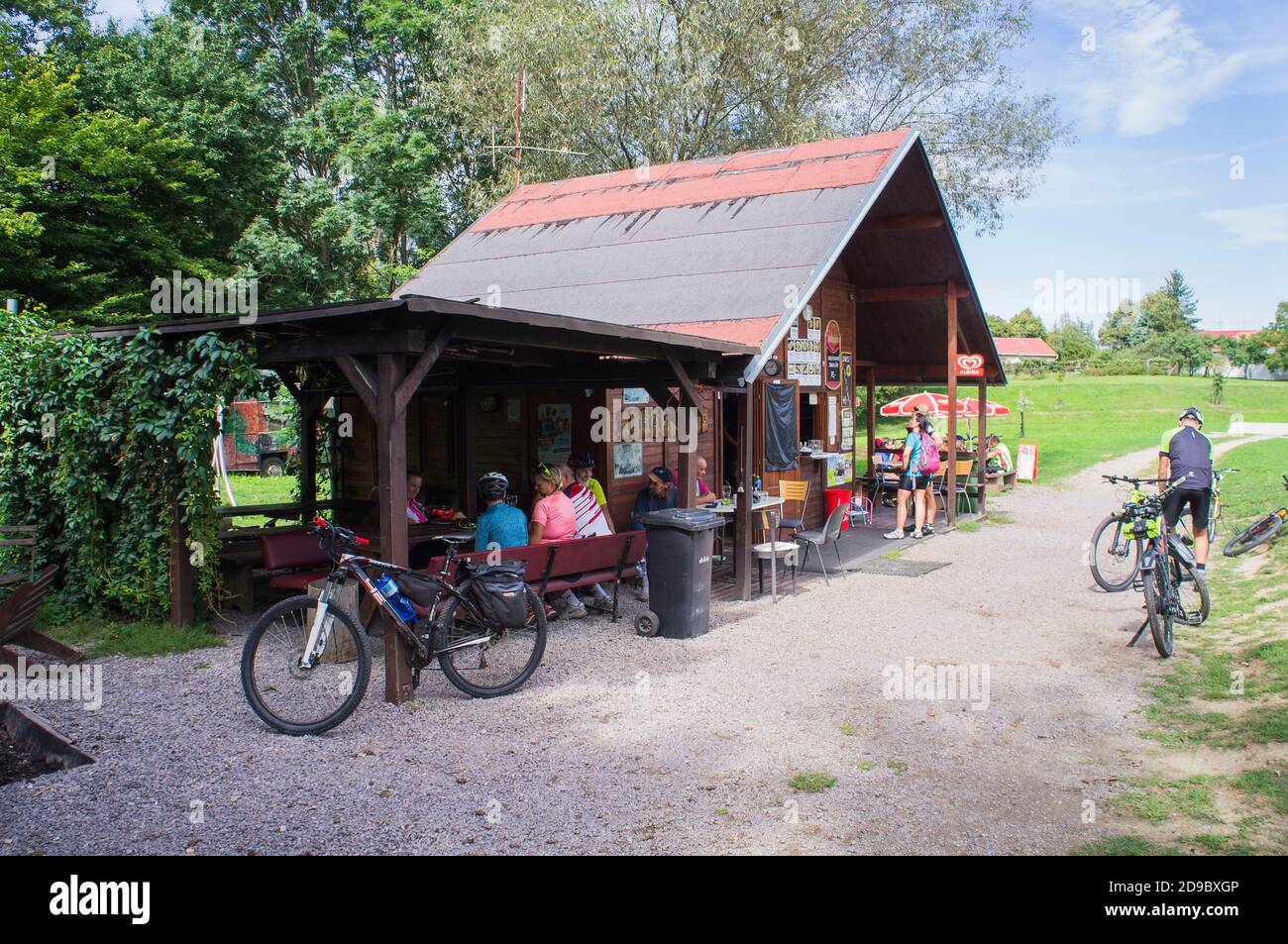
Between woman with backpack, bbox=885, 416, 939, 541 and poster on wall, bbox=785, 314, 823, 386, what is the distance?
1.69 m

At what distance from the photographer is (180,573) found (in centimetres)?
808

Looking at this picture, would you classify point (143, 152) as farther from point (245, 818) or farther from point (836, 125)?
point (245, 818)

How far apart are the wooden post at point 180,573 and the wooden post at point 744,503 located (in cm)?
499

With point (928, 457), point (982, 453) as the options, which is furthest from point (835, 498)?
point (982, 453)

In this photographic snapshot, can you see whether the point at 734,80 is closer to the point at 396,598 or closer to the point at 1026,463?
the point at 1026,463

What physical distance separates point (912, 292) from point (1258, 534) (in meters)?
6.37

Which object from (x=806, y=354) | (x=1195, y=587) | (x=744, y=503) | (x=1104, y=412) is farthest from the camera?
(x=1104, y=412)

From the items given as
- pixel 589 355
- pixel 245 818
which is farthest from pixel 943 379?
pixel 245 818

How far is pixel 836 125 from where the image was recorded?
28.3 m

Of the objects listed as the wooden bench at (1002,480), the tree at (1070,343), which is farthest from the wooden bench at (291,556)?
the tree at (1070,343)

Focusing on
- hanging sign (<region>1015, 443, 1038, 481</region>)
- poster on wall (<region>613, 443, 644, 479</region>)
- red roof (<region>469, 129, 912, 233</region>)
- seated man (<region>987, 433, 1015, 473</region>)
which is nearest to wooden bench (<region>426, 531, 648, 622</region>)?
poster on wall (<region>613, 443, 644, 479</region>)

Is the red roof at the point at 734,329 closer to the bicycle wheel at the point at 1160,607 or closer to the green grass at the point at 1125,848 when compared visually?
the bicycle wheel at the point at 1160,607

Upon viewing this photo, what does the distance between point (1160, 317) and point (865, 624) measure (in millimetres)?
104692

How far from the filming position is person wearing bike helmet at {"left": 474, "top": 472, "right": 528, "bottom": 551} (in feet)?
26.3
